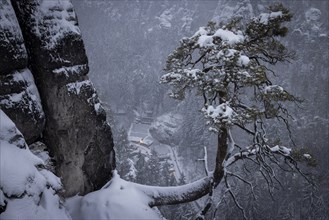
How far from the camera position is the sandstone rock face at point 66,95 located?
6.18m

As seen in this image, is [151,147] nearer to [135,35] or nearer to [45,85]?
[45,85]

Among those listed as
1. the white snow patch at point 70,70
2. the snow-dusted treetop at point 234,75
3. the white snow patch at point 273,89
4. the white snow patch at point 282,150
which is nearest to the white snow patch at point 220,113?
the snow-dusted treetop at point 234,75

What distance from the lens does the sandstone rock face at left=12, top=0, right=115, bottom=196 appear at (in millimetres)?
6180

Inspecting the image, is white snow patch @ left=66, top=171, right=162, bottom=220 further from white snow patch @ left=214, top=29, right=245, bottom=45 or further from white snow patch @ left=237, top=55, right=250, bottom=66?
white snow patch @ left=214, top=29, right=245, bottom=45

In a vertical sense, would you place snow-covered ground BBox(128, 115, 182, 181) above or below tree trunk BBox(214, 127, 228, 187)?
below

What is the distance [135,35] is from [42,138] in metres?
106

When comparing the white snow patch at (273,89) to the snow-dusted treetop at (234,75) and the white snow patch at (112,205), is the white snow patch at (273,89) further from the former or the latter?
the white snow patch at (112,205)

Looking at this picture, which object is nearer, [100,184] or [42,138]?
[42,138]

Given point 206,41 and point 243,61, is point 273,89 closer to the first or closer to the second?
point 243,61

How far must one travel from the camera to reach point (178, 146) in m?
59.3

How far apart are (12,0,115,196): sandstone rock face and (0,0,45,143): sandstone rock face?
41 cm

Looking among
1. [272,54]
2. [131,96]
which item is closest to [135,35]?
[131,96]

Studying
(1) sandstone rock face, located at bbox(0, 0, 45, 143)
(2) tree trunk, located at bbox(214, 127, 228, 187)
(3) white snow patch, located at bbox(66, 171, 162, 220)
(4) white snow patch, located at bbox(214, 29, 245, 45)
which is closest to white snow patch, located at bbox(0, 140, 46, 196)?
(1) sandstone rock face, located at bbox(0, 0, 45, 143)

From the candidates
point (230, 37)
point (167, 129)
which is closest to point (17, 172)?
point (230, 37)
